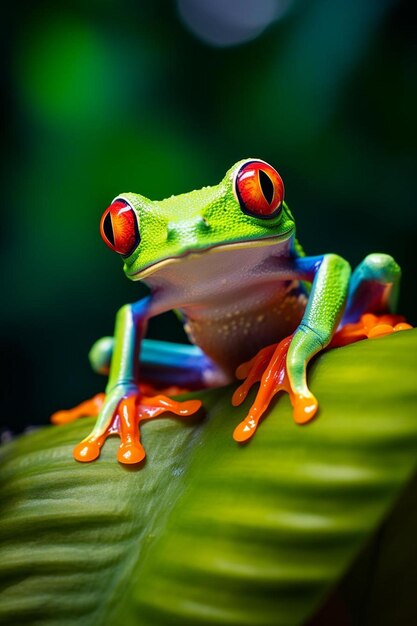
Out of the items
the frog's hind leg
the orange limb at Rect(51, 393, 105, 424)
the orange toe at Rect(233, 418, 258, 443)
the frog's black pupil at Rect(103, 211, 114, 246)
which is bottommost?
the orange limb at Rect(51, 393, 105, 424)

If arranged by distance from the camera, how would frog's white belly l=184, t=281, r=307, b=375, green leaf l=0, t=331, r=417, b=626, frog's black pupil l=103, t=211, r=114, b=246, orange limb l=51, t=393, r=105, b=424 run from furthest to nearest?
orange limb l=51, t=393, r=105, b=424 < frog's white belly l=184, t=281, r=307, b=375 < frog's black pupil l=103, t=211, r=114, b=246 < green leaf l=0, t=331, r=417, b=626

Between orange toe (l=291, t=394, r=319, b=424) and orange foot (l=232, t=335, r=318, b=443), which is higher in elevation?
orange toe (l=291, t=394, r=319, b=424)

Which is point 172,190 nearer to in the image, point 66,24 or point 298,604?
point 66,24

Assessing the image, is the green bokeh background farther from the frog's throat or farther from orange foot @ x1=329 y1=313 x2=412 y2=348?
the frog's throat

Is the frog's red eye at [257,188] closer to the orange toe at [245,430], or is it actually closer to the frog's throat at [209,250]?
the frog's throat at [209,250]

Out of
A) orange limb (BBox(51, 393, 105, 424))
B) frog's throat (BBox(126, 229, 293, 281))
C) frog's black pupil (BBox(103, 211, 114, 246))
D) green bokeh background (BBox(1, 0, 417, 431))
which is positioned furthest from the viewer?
green bokeh background (BBox(1, 0, 417, 431))

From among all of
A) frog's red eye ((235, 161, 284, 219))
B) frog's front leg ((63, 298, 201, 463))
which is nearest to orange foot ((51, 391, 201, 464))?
frog's front leg ((63, 298, 201, 463))

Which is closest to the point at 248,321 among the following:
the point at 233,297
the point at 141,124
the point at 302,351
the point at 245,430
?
the point at 233,297
